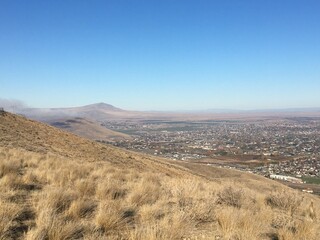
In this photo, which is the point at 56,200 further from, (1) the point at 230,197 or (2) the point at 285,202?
(2) the point at 285,202

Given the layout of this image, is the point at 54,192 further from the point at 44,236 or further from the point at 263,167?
the point at 263,167

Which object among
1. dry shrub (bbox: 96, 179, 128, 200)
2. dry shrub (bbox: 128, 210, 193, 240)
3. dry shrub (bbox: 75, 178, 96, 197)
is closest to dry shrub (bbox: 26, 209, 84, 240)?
dry shrub (bbox: 128, 210, 193, 240)

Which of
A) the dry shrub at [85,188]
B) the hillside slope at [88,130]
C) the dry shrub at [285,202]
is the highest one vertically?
the dry shrub at [85,188]

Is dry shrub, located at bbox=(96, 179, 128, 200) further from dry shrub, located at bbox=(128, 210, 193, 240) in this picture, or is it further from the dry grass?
dry shrub, located at bbox=(128, 210, 193, 240)

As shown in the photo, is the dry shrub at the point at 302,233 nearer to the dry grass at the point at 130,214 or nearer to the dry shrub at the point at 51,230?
the dry grass at the point at 130,214

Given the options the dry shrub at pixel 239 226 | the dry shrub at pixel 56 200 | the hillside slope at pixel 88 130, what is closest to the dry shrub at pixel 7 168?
the dry shrub at pixel 56 200

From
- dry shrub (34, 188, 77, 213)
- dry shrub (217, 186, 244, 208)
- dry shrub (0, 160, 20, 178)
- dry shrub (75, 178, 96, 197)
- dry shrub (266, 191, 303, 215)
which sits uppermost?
dry shrub (0, 160, 20, 178)

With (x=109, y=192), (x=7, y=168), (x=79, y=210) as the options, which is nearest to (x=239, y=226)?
(x=79, y=210)

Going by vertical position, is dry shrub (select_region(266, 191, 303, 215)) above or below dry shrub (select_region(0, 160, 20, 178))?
below
